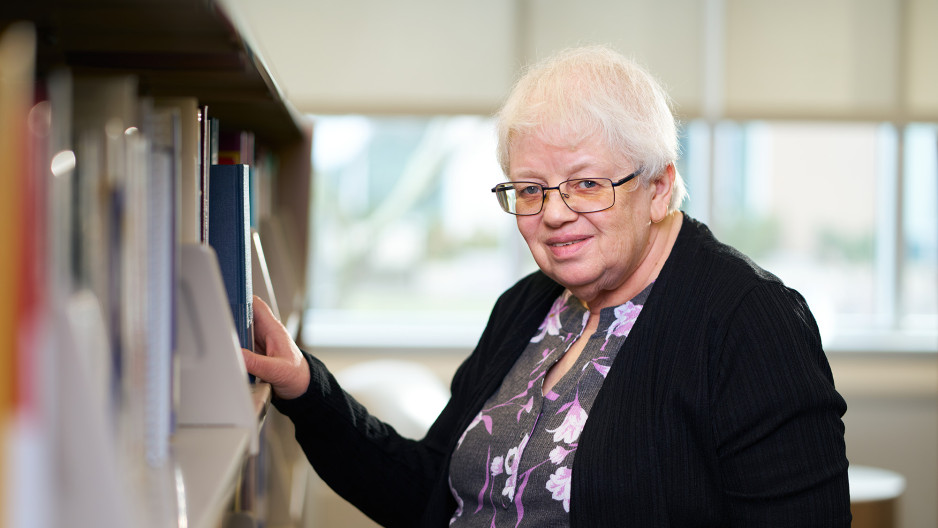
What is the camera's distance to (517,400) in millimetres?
1390

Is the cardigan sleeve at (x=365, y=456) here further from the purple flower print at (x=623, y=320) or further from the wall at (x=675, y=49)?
Result: the wall at (x=675, y=49)

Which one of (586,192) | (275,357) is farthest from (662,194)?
(275,357)

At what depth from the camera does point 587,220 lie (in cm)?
133

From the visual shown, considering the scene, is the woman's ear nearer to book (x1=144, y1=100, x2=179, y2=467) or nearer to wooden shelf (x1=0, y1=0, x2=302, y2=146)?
wooden shelf (x1=0, y1=0, x2=302, y2=146)

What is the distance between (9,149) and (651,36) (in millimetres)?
3446

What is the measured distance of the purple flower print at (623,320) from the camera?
4.36 feet

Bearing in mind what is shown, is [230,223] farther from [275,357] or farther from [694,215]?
[694,215]

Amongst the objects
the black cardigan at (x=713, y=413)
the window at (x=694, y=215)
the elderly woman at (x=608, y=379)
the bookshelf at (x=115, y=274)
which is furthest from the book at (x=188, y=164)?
the window at (x=694, y=215)

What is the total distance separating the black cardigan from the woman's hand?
2.0 inches

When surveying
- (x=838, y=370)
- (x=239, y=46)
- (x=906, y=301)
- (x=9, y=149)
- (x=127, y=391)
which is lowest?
(x=838, y=370)

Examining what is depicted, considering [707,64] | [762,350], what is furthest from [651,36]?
[762,350]

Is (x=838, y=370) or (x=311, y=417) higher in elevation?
(x=311, y=417)

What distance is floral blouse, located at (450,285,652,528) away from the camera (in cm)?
124

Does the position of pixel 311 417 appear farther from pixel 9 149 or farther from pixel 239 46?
pixel 9 149
